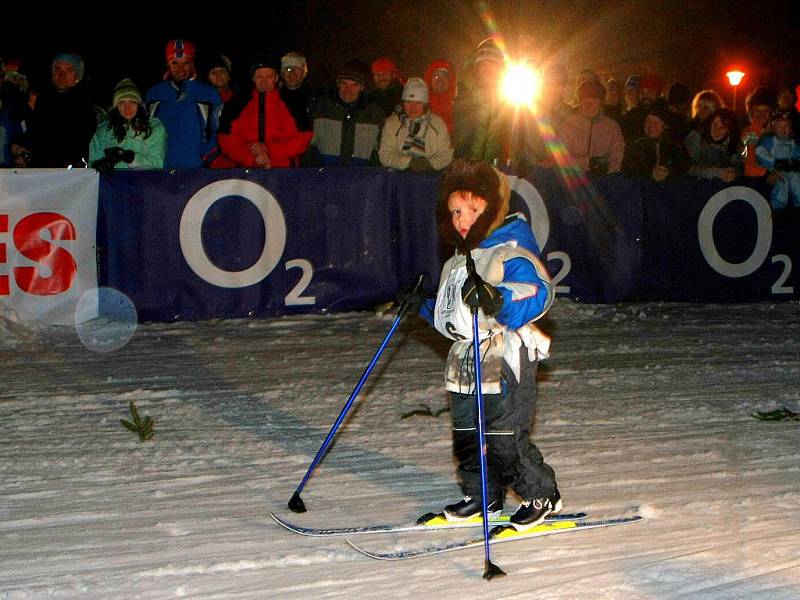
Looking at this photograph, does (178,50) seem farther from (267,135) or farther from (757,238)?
(757,238)

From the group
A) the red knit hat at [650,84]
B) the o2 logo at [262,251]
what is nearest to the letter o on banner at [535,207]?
the o2 logo at [262,251]

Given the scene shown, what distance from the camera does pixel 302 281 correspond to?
10.5 metres

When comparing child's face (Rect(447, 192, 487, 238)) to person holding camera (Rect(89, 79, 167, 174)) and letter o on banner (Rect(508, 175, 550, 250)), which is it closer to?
person holding camera (Rect(89, 79, 167, 174))

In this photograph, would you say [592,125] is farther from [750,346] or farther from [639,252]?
[750,346]

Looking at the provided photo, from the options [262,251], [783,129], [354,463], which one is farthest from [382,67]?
[354,463]

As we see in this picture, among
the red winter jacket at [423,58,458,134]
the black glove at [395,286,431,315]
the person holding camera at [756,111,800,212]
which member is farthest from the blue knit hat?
the person holding camera at [756,111,800,212]

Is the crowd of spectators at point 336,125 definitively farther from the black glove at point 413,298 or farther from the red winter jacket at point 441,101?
the black glove at point 413,298

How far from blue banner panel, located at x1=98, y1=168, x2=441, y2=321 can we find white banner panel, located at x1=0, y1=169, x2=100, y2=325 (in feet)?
0.60

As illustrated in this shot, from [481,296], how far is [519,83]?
6659 mm

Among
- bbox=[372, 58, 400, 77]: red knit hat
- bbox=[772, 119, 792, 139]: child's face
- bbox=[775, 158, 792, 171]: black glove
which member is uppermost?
bbox=[372, 58, 400, 77]: red knit hat

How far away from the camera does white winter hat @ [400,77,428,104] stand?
34.2 ft

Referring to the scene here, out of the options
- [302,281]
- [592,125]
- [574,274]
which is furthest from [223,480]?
[592,125]

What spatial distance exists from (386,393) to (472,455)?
9.24ft

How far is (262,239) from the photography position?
407 inches
